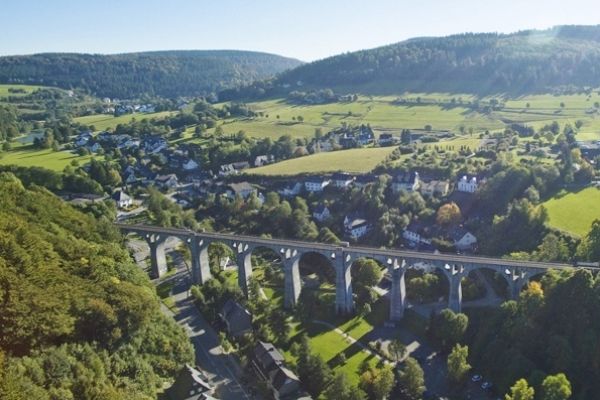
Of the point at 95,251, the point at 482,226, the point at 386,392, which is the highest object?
the point at 95,251

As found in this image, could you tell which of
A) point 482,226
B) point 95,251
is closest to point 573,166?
point 482,226

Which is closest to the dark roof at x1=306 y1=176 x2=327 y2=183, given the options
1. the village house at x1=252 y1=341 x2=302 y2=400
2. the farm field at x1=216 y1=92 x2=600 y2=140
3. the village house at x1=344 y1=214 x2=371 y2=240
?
the village house at x1=344 y1=214 x2=371 y2=240

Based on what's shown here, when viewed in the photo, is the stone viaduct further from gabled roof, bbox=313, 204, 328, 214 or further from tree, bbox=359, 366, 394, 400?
gabled roof, bbox=313, 204, 328, 214

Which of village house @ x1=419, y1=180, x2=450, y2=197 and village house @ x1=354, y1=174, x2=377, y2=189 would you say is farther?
village house @ x1=354, y1=174, x2=377, y2=189

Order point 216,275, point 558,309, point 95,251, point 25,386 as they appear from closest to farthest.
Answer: point 25,386
point 558,309
point 95,251
point 216,275

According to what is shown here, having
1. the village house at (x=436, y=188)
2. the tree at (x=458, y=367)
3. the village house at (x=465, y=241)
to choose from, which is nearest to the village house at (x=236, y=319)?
the tree at (x=458, y=367)

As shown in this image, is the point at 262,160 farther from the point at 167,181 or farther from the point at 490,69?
the point at 490,69

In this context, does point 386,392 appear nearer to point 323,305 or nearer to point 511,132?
point 323,305
